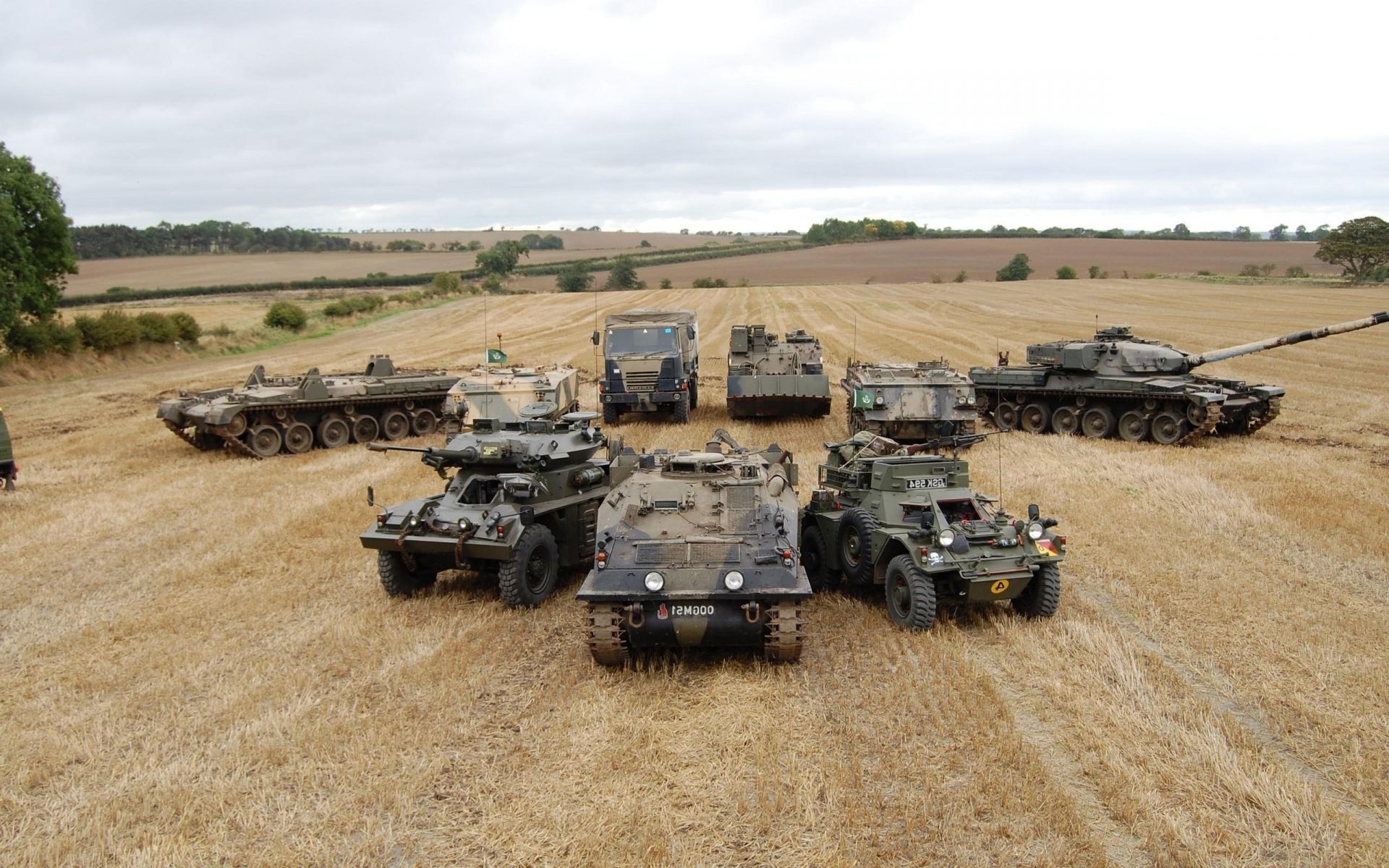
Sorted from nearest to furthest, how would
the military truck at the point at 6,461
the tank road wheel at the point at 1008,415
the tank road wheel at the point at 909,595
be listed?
the tank road wheel at the point at 909,595
the military truck at the point at 6,461
the tank road wheel at the point at 1008,415

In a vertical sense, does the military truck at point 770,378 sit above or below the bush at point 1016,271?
below

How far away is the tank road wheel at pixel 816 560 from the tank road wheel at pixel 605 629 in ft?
9.46

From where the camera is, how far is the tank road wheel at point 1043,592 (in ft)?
31.4

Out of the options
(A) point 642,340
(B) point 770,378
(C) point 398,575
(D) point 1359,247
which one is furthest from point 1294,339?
(D) point 1359,247

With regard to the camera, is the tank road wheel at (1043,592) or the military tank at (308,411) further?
the military tank at (308,411)

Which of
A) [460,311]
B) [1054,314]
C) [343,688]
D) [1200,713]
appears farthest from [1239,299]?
[343,688]

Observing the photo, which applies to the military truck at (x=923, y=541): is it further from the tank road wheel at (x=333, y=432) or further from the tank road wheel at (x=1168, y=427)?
the tank road wheel at (x=333, y=432)

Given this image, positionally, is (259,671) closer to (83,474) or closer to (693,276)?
(83,474)

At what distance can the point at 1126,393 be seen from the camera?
19.7 meters

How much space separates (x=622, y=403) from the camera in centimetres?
2148

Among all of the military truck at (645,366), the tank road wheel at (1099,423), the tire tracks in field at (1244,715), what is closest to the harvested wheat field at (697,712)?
the tire tracks in field at (1244,715)

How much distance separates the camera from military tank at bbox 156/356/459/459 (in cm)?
1908

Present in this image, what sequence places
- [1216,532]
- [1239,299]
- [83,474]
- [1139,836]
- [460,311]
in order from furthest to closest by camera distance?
[460,311] < [1239,299] < [83,474] < [1216,532] < [1139,836]

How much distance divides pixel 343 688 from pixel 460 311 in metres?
46.4
